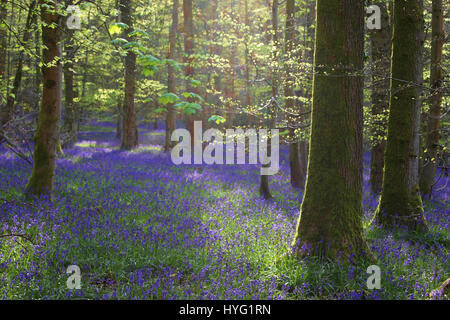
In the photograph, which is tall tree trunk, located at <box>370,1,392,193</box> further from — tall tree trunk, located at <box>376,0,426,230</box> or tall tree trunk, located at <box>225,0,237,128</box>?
tall tree trunk, located at <box>225,0,237,128</box>

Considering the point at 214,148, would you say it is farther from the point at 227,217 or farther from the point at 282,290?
the point at 282,290

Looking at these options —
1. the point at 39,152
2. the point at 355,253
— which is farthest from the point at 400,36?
the point at 39,152

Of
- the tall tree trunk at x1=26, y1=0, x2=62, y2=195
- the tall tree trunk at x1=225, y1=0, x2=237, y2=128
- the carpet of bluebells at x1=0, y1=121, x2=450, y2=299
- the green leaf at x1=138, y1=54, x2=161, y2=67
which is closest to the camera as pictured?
the carpet of bluebells at x1=0, y1=121, x2=450, y2=299

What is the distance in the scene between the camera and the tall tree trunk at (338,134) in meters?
4.54

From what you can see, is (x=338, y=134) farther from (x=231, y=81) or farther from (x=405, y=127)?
(x=231, y=81)

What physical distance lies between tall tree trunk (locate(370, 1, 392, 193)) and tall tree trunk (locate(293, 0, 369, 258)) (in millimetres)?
4920

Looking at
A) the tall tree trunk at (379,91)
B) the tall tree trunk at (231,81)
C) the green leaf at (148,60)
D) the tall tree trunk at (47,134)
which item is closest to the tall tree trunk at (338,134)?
the tall tree trunk at (231,81)

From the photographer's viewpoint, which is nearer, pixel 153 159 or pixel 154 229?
pixel 154 229

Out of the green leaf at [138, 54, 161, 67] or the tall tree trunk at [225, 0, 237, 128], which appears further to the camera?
the tall tree trunk at [225, 0, 237, 128]

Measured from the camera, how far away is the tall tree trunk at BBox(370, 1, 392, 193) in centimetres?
942

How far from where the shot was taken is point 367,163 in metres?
24.6

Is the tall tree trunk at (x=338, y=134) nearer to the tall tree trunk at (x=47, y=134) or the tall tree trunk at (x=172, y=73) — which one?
the tall tree trunk at (x=47, y=134)

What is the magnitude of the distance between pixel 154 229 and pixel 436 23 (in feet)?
31.6

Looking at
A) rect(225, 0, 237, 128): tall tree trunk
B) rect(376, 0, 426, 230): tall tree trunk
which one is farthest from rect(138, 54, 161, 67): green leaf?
rect(376, 0, 426, 230): tall tree trunk
